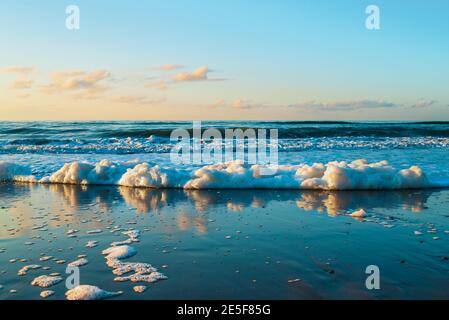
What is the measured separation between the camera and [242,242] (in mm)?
4512

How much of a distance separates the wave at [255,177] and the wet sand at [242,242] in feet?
1.26

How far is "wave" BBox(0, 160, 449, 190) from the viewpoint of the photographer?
7.67 m

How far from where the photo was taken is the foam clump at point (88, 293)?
10.5ft

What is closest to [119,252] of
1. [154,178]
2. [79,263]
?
[79,263]

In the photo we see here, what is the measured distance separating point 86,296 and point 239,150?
520 inches

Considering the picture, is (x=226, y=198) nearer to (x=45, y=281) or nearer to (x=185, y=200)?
(x=185, y=200)

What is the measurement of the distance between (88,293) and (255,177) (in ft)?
16.8

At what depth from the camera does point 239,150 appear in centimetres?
1625

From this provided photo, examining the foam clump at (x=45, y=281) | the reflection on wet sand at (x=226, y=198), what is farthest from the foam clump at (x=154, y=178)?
the foam clump at (x=45, y=281)

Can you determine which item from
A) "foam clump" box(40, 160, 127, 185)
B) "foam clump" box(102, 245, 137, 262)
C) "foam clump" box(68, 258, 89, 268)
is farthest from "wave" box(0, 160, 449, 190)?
"foam clump" box(68, 258, 89, 268)
